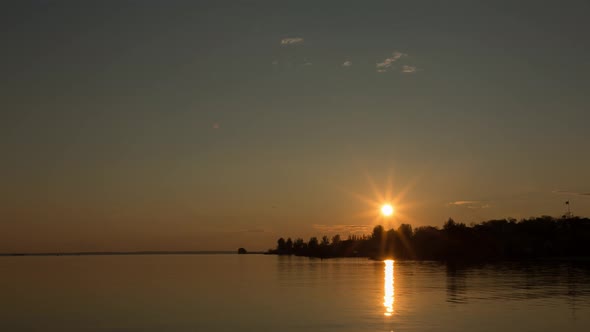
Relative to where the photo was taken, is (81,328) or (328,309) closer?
(81,328)

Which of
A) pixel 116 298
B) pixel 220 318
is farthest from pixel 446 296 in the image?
pixel 116 298

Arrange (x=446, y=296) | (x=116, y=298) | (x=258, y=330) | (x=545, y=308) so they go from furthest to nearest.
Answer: (x=116, y=298) → (x=446, y=296) → (x=545, y=308) → (x=258, y=330)

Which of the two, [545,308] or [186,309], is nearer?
[545,308]

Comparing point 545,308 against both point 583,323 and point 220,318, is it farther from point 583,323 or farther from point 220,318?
point 220,318

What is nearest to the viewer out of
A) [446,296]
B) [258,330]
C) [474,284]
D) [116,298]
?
[258,330]

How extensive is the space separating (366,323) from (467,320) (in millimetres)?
8605

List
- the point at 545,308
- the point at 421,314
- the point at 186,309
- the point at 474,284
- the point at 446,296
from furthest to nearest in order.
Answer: the point at 474,284
the point at 446,296
the point at 186,309
the point at 545,308
the point at 421,314

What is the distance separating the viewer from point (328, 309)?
57.4m

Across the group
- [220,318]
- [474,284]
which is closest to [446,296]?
[474,284]

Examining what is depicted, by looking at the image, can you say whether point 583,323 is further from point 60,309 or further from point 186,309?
point 60,309

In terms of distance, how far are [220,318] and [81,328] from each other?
1168cm

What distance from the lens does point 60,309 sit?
6178 cm

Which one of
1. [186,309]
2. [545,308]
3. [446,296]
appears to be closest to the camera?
[545,308]

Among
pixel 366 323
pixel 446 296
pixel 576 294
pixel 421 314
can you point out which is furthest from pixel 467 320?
pixel 576 294
